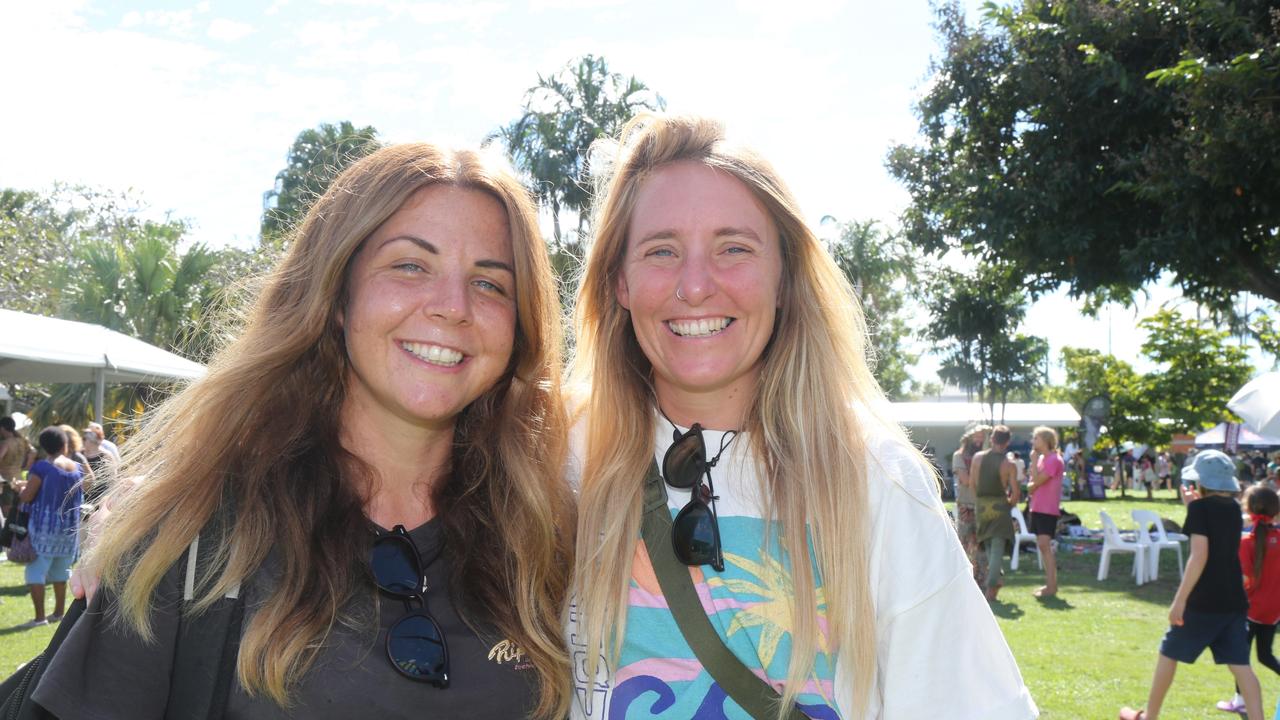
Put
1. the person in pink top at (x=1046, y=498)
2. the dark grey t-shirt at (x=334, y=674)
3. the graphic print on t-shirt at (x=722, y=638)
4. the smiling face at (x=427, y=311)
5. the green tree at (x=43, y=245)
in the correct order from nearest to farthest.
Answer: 1. the dark grey t-shirt at (x=334, y=674)
2. the graphic print on t-shirt at (x=722, y=638)
3. the smiling face at (x=427, y=311)
4. the person in pink top at (x=1046, y=498)
5. the green tree at (x=43, y=245)

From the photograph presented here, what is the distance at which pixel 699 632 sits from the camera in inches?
82.4

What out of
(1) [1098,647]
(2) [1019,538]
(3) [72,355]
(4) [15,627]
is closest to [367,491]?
(4) [15,627]

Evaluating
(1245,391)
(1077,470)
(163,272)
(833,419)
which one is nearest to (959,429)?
(1077,470)

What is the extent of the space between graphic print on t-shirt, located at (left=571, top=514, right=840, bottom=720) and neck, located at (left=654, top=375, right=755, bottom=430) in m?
0.31

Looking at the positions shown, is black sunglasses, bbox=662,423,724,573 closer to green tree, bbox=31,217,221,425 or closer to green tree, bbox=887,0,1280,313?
green tree, bbox=887,0,1280,313

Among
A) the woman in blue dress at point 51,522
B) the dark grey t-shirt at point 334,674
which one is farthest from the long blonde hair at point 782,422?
the woman in blue dress at point 51,522

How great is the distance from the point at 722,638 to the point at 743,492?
36 cm

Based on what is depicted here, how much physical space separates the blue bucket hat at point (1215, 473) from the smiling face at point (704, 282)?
5.62m

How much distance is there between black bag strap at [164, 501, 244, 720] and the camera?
1.78 m

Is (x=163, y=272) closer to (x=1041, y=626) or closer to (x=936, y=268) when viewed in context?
(x=1041, y=626)

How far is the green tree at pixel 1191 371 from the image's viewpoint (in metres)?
36.1

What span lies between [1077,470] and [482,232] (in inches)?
1341

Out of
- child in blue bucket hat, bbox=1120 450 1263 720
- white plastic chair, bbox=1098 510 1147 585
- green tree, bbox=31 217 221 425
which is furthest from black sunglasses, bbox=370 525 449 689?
green tree, bbox=31 217 221 425

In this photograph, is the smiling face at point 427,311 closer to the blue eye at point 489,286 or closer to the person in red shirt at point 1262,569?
the blue eye at point 489,286
